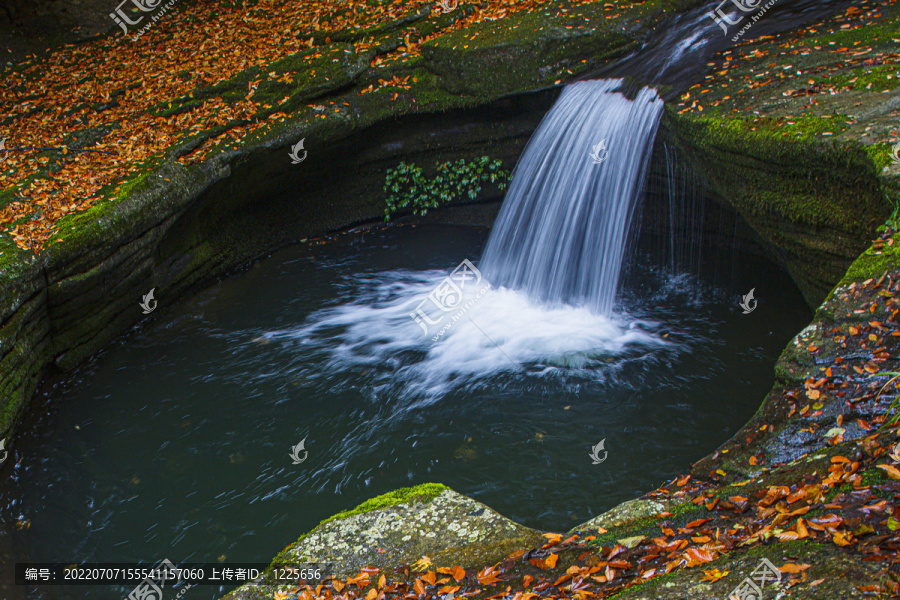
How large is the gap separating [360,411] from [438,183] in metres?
5.30

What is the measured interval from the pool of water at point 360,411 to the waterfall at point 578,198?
1.46 ft

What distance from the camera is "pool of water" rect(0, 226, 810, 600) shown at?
526 cm

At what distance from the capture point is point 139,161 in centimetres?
836

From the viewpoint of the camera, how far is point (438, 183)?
10688mm

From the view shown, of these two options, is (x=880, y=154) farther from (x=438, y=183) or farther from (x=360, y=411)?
(x=438, y=183)

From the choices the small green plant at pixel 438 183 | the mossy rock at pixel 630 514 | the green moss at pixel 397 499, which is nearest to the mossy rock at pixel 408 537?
the green moss at pixel 397 499

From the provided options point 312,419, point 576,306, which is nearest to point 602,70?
point 576,306

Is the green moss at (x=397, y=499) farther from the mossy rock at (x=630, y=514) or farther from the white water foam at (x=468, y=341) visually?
the white water foam at (x=468, y=341)

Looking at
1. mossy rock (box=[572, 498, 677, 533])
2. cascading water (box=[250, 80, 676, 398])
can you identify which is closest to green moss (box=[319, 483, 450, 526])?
mossy rock (box=[572, 498, 677, 533])

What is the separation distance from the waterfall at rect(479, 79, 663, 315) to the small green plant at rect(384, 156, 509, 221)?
3.25 ft

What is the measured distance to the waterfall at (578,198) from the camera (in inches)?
320

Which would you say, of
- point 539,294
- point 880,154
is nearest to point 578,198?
point 539,294

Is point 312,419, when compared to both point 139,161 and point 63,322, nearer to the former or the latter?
point 63,322

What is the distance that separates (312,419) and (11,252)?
3404 millimetres
